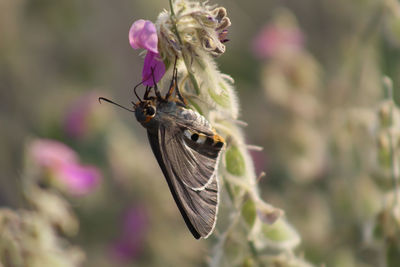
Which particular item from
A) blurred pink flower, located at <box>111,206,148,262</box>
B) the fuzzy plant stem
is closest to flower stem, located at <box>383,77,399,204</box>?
the fuzzy plant stem

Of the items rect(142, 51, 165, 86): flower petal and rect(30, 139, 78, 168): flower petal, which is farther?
rect(30, 139, 78, 168): flower petal

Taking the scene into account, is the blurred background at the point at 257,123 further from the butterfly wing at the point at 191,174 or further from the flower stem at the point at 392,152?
the butterfly wing at the point at 191,174

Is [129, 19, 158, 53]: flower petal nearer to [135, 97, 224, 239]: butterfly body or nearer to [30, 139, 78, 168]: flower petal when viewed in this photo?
[135, 97, 224, 239]: butterfly body

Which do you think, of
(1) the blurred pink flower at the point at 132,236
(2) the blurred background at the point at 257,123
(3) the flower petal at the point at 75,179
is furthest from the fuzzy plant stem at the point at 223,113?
(1) the blurred pink flower at the point at 132,236

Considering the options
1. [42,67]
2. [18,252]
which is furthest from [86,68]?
[18,252]

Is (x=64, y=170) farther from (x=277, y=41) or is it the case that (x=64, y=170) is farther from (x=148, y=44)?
(x=277, y=41)

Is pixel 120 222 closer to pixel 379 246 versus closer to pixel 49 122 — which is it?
pixel 49 122
